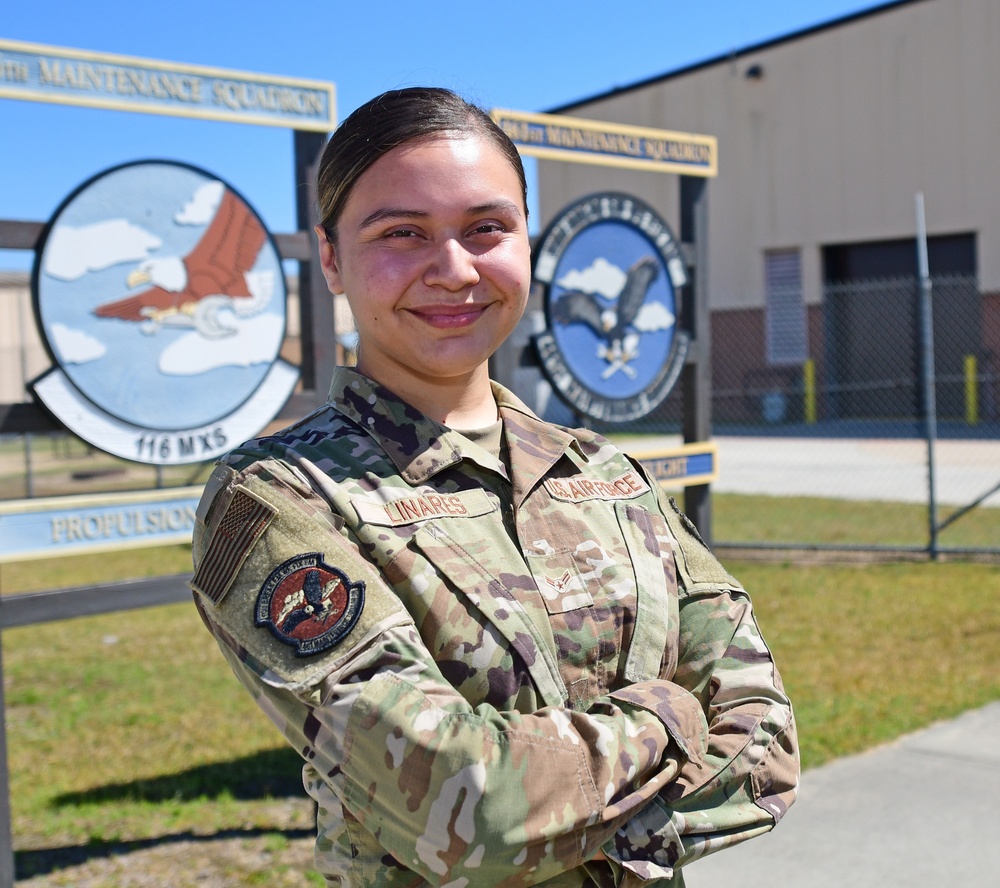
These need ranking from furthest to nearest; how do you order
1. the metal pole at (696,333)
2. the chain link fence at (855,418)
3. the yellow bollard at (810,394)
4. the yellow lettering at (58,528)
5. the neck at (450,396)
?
the yellow bollard at (810,394) < the chain link fence at (855,418) < the metal pole at (696,333) < the yellow lettering at (58,528) < the neck at (450,396)

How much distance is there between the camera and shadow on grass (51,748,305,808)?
423 cm

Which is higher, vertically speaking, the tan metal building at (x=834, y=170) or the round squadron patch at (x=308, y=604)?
the tan metal building at (x=834, y=170)

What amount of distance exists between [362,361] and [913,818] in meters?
3.04

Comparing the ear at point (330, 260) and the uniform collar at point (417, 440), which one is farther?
the ear at point (330, 260)

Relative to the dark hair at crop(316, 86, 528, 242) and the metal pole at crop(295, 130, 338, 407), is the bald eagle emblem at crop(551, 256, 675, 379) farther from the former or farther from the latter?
the dark hair at crop(316, 86, 528, 242)

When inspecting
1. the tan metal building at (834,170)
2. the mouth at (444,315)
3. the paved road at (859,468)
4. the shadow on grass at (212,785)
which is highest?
the tan metal building at (834,170)

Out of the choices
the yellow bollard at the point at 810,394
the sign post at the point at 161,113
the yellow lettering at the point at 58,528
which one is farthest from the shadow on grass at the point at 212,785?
the yellow bollard at the point at 810,394

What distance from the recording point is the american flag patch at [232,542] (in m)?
1.33

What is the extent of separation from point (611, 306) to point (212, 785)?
254 centimetres

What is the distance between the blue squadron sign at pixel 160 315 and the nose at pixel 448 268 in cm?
227

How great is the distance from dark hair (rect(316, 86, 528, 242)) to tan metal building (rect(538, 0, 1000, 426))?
61.8ft

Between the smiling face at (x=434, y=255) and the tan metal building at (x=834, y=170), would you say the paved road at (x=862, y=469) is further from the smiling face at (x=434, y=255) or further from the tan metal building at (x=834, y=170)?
the smiling face at (x=434, y=255)

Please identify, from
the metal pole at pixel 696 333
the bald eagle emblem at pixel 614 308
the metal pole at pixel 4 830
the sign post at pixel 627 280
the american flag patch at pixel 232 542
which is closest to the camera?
the american flag patch at pixel 232 542

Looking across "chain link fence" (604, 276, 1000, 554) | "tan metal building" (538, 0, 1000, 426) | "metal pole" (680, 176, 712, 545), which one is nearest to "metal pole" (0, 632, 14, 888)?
"metal pole" (680, 176, 712, 545)
